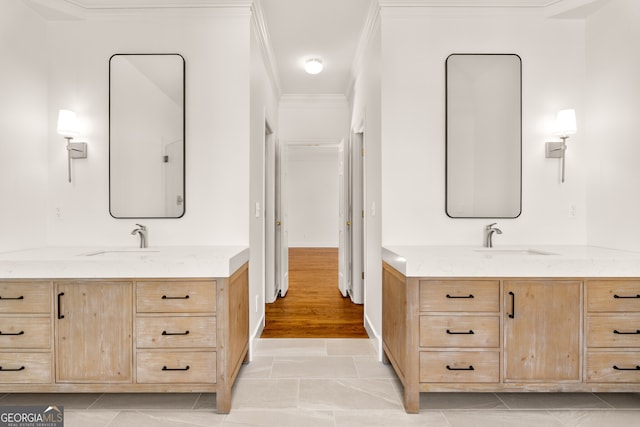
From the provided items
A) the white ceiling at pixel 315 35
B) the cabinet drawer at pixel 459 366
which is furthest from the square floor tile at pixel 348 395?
the white ceiling at pixel 315 35

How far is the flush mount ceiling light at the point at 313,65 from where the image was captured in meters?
3.85

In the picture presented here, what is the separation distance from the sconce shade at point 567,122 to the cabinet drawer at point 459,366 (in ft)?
5.35

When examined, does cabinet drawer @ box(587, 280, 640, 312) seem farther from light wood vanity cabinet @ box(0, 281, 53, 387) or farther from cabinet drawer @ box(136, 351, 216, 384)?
light wood vanity cabinet @ box(0, 281, 53, 387)

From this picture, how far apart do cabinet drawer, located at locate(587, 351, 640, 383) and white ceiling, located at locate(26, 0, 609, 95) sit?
89.2 inches

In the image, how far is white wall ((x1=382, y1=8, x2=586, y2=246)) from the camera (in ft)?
8.81

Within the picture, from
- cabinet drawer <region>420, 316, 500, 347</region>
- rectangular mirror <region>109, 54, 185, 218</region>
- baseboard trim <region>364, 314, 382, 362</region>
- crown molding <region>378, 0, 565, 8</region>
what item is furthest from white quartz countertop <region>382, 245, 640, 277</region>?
crown molding <region>378, 0, 565, 8</region>

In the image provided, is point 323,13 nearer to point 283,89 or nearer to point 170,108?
point 170,108

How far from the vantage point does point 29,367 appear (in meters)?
2.00

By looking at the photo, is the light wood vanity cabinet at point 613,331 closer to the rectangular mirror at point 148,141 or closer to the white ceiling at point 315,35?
the white ceiling at point 315,35

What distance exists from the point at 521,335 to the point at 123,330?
2144mm

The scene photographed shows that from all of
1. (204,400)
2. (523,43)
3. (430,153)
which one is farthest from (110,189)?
(523,43)

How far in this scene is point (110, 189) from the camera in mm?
2703

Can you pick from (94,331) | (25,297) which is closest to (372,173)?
(94,331)

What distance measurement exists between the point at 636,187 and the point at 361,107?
2271 millimetres
